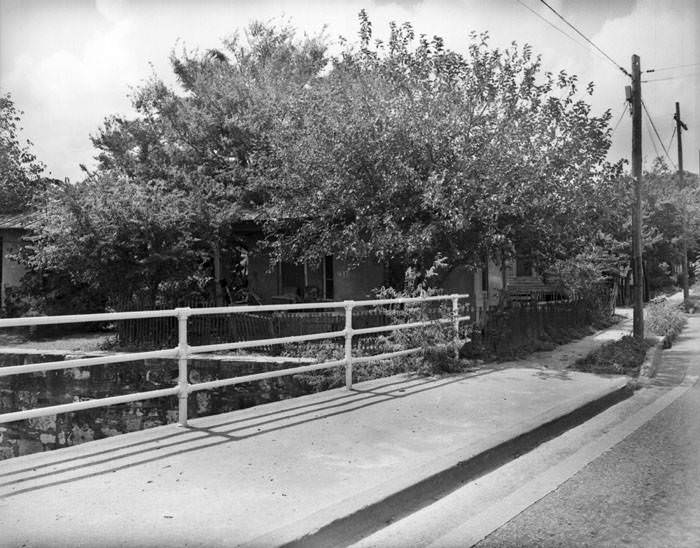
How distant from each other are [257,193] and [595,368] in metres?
9.99

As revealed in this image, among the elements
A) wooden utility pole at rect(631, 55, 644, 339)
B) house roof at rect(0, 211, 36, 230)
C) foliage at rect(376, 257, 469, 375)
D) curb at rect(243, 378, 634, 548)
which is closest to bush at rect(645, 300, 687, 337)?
wooden utility pole at rect(631, 55, 644, 339)

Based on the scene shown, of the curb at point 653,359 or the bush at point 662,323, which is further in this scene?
the bush at point 662,323

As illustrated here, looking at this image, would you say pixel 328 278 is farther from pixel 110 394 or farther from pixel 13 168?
pixel 13 168

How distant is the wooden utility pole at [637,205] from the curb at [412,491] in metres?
7.74

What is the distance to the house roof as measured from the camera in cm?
1928

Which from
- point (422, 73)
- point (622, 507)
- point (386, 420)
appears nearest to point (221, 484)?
point (386, 420)

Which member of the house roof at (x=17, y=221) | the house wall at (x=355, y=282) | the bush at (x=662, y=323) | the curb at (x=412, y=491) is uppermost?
the house roof at (x=17, y=221)

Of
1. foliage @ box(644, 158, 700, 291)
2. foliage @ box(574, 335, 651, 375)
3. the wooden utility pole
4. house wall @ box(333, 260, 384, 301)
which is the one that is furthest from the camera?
foliage @ box(644, 158, 700, 291)

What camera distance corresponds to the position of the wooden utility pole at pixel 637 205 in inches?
534

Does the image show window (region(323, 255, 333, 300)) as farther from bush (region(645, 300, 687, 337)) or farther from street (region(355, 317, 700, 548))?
street (region(355, 317, 700, 548))

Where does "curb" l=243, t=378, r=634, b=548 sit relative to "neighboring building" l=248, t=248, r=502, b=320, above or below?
below

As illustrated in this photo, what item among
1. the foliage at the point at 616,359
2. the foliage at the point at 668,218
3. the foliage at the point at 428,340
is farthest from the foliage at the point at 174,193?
the foliage at the point at 668,218

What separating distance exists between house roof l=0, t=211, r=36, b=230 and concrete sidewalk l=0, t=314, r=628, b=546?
15473 mm

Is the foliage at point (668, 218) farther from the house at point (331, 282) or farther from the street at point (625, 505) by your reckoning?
the street at point (625, 505)
